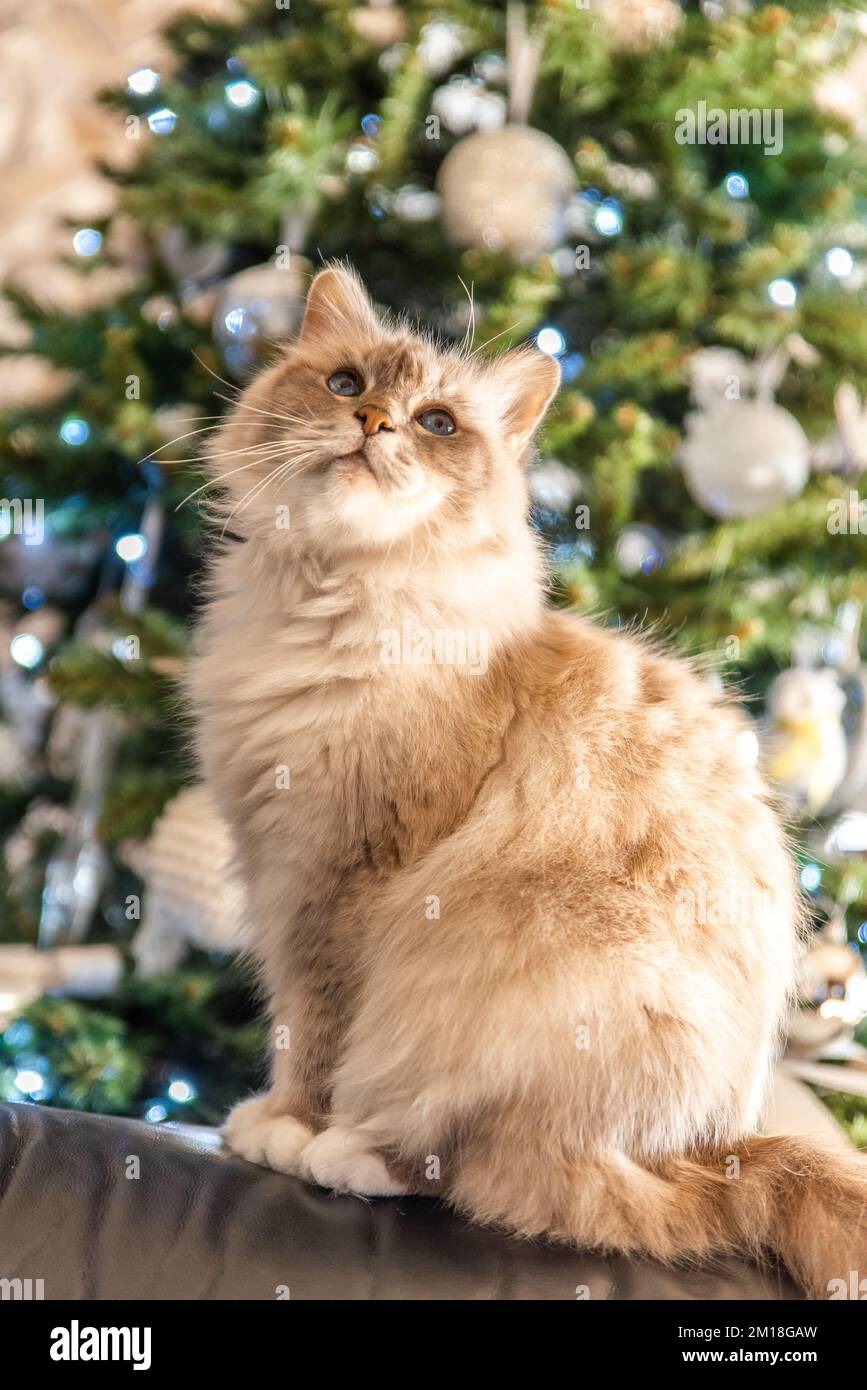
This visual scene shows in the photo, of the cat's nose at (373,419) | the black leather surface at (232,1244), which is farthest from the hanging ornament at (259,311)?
the black leather surface at (232,1244)

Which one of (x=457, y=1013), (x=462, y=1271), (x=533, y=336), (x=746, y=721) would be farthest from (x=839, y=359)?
(x=462, y=1271)

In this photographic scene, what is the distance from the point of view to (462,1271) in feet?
3.46

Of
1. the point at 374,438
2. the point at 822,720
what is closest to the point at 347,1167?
the point at 374,438

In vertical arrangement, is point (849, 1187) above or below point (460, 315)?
below

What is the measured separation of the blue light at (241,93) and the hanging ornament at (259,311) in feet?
1.60

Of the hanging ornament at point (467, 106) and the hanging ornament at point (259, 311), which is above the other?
the hanging ornament at point (467, 106)

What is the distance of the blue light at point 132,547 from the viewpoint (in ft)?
9.01

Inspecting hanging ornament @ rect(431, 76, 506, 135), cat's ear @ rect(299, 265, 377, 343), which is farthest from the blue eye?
hanging ornament @ rect(431, 76, 506, 135)

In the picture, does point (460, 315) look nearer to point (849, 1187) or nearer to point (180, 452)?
point (180, 452)

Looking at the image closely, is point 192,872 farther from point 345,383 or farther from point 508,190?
point 508,190

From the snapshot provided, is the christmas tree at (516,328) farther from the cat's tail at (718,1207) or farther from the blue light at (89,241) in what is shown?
the cat's tail at (718,1207)

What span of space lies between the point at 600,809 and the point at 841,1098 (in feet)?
4.79

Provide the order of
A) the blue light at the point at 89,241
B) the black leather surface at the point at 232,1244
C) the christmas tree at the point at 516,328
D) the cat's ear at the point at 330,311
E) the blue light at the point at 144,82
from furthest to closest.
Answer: the blue light at the point at 89,241 < the blue light at the point at 144,82 < the christmas tree at the point at 516,328 < the cat's ear at the point at 330,311 < the black leather surface at the point at 232,1244

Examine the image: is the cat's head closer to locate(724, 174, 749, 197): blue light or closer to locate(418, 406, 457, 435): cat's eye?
locate(418, 406, 457, 435): cat's eye
